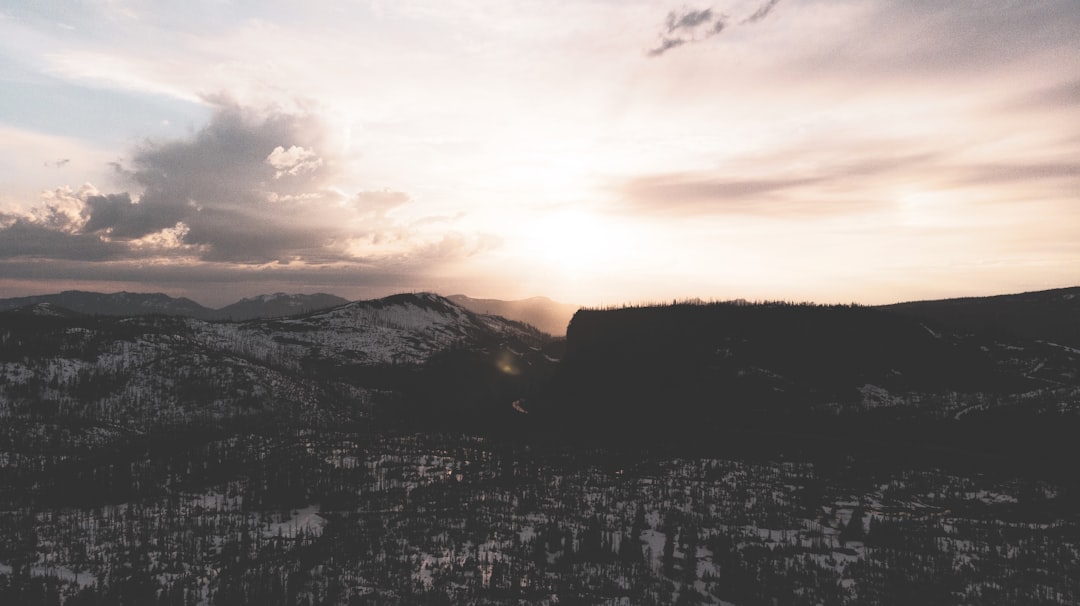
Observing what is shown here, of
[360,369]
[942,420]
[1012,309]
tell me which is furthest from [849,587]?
[1012,309]

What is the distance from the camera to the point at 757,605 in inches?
561

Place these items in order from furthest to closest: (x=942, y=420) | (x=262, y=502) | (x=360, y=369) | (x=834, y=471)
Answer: (x=360, y=369)
(x=942, y=420)
(x=834, y=471)
(x=262, y=502)

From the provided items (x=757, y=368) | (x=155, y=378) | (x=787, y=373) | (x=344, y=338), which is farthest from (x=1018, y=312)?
(x=155, y=378)

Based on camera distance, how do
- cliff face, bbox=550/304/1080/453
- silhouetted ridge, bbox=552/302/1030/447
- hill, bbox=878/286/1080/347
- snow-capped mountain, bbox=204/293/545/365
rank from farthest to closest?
1. snow-capped mountain, bbox=204/293/545/365
2. hill, bbox=878/286/1080/347
3. silhouetted ridge, bbox=552/302/1030/447
4. cliff face, bbox=550/304/1080/453

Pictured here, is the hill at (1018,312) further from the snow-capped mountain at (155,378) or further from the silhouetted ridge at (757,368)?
the snow-capped mountain at (155,378)

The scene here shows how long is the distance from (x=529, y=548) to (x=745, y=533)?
8062 mm

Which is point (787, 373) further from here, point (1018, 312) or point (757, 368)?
point (1018, 312)

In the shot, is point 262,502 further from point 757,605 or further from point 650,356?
point 650,356

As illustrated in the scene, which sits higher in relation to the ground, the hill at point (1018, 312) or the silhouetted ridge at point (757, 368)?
the hill at point (1018, 312)

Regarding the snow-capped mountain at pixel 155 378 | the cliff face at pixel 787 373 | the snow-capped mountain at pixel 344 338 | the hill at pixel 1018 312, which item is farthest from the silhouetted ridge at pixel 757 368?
the snow-capped mountain at pixel 344 338

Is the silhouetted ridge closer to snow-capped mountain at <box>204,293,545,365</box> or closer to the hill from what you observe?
the hill

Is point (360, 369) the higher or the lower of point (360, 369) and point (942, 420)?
the lower

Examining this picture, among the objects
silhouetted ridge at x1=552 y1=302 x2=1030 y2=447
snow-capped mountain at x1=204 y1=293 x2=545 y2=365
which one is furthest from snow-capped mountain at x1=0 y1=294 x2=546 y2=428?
silhouetted ridge at x1=552 y1=302 x2=1030 y2=447

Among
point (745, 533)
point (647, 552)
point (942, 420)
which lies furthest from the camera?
point (942, 420)
